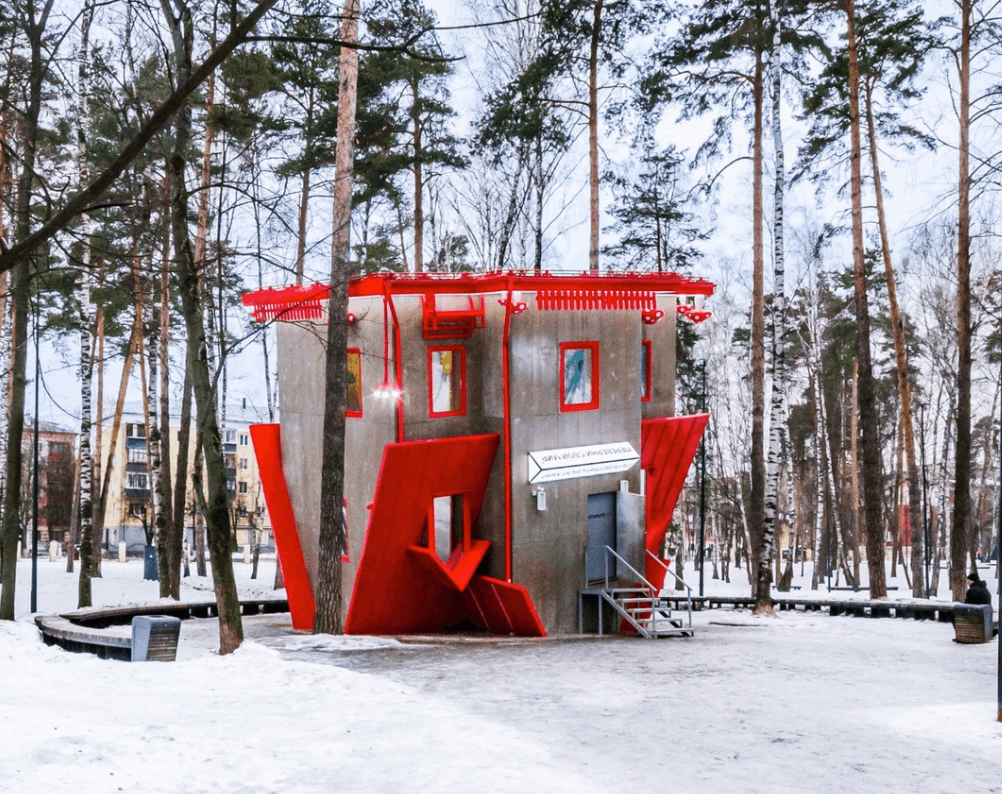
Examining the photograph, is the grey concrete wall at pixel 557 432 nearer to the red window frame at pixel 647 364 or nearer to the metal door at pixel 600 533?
the metal door at pixel 600 533

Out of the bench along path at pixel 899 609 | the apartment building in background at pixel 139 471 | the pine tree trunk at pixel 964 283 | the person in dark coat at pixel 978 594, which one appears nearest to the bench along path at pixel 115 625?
the bench along path at pixel 899 609

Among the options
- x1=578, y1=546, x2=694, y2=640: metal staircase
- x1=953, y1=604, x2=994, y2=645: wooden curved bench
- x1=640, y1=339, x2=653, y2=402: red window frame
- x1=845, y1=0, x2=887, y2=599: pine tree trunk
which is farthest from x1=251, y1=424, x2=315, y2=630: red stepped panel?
x1=845, y1=0, x2=887, y2=599: pine tree trunk

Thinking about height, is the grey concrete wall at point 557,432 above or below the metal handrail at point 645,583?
above

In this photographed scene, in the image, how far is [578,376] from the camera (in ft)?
60.0

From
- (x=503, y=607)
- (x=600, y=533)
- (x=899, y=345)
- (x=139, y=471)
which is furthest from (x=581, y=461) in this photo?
(x=139, y=471)

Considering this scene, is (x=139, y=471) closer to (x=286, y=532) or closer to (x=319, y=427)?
(x=286, y=532)

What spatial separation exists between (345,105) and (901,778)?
1268 centimetres

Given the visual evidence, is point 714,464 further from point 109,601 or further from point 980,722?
point 980,722

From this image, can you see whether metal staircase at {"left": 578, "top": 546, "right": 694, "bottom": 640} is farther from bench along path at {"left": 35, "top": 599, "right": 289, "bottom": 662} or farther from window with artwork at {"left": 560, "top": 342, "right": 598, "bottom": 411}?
bench along path at {"left": 35, "top": 599, "right": 289, "bottom": 662}

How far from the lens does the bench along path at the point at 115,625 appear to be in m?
13.2

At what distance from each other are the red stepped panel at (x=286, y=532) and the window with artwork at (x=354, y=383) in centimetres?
251

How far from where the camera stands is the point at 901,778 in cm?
777

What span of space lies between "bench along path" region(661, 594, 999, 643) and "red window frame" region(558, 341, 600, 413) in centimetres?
553

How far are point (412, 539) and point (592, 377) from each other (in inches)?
189
